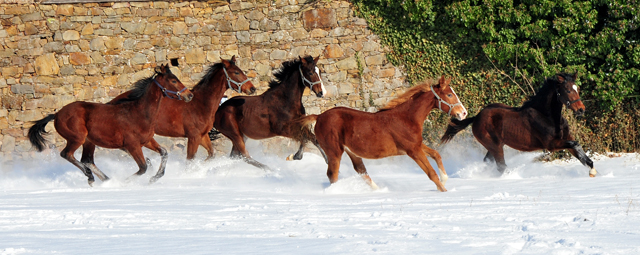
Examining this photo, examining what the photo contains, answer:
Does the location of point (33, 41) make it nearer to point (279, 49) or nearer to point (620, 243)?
point (279, 49)

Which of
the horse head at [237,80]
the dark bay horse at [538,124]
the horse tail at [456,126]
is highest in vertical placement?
the horse head at [237,80]

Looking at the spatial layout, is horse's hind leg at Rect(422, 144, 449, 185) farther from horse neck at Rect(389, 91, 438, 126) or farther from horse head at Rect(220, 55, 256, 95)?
horse head at Rect(220, 55, 256, 95)

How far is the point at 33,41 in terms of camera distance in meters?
13.4

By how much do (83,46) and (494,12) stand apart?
24.3 ft

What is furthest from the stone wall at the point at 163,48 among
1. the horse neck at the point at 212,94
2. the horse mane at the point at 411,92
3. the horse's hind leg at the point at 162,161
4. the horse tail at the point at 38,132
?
the horse mane at the point at 411,92

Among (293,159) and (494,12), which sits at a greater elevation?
(494,12)

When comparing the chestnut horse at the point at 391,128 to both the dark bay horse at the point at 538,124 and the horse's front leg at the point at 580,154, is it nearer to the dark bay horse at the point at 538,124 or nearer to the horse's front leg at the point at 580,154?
the dark bay horse at the point at 538,124

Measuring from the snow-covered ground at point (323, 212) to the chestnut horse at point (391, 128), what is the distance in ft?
1.30

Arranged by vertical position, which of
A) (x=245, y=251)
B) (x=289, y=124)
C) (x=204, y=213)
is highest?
(x=245, y=251)

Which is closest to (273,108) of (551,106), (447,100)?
(447,100)

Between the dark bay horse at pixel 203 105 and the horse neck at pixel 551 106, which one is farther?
the dark bay horse at pixel 203 105

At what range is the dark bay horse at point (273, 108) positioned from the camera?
9.44 metres

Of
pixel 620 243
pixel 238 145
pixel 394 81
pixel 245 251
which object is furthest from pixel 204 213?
pixel 394 81

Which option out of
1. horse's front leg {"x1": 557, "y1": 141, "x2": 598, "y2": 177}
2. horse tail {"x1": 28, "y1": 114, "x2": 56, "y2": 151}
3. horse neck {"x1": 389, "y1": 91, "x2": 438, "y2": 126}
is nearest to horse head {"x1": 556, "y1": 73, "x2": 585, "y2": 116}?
horse's front leg {"x1": 557, "y1": 141, "x2": 598, "y2": 177}
